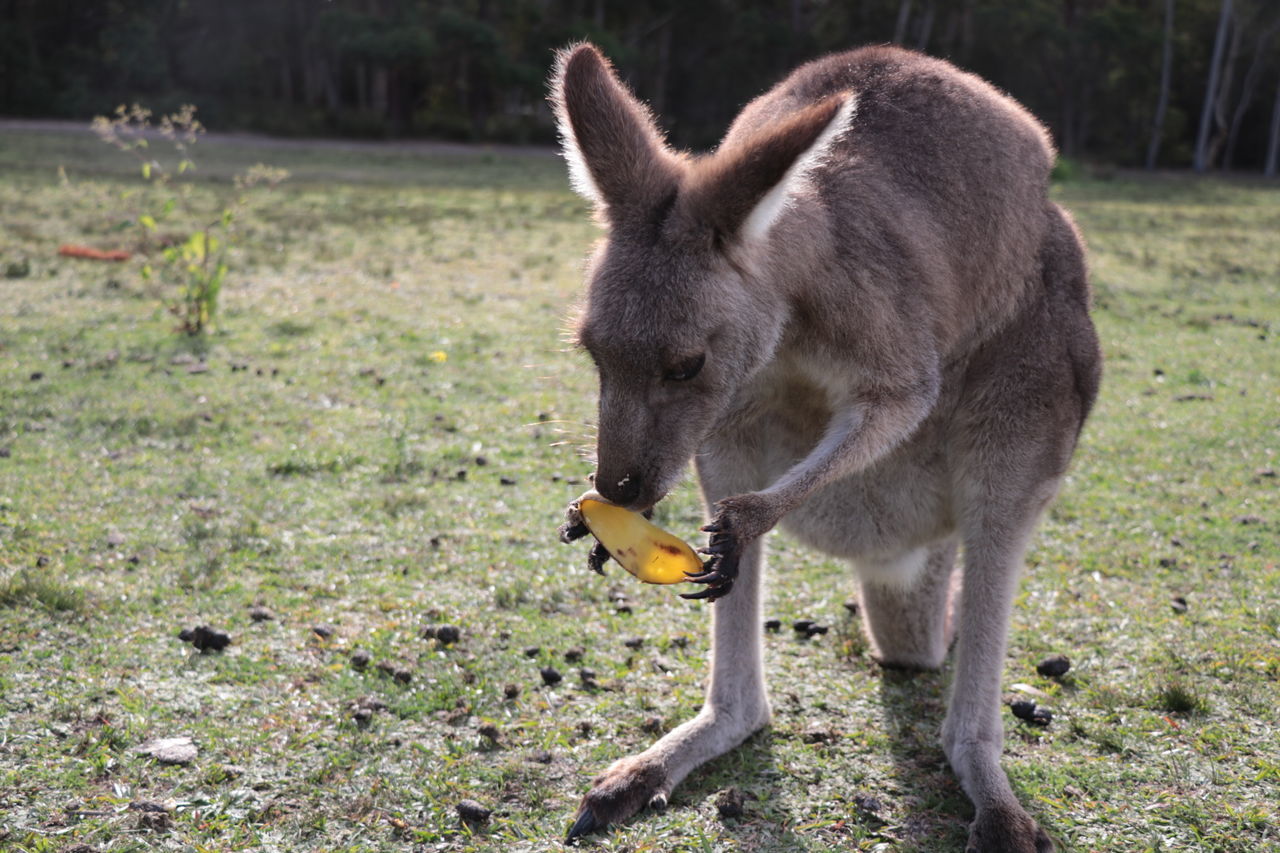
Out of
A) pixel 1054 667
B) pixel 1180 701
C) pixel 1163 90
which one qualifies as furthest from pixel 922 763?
pixel 1163 90

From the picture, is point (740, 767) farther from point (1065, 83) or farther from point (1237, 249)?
point (1065, 83)

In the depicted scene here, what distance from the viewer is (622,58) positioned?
79.6ft

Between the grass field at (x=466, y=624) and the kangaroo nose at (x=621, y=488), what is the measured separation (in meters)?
0.47

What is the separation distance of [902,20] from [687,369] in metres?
25.6

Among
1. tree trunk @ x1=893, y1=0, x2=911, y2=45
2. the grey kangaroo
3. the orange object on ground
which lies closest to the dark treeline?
tree trunk @ x1=893, y1=0, x2=911, y2=45

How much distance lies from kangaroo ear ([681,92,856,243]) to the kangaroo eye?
22 centimetres

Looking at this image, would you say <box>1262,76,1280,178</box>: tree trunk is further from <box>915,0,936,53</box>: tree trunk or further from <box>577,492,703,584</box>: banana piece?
<box>577,492,703,584</box>: banana piece

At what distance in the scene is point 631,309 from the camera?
1.99 metres

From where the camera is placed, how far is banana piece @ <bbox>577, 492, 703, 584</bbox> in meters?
2.17

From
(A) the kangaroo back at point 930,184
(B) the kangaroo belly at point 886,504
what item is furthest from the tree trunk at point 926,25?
(B) the kangaroo belly at point 886,504

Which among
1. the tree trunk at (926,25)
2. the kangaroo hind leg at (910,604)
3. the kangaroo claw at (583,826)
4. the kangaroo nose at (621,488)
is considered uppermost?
the tree trunk at (926,25)

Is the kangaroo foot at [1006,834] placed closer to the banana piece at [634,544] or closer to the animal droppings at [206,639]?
the banana piece at [634,544]

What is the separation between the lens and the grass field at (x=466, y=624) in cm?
229

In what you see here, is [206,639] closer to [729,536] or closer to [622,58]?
[729,536]
